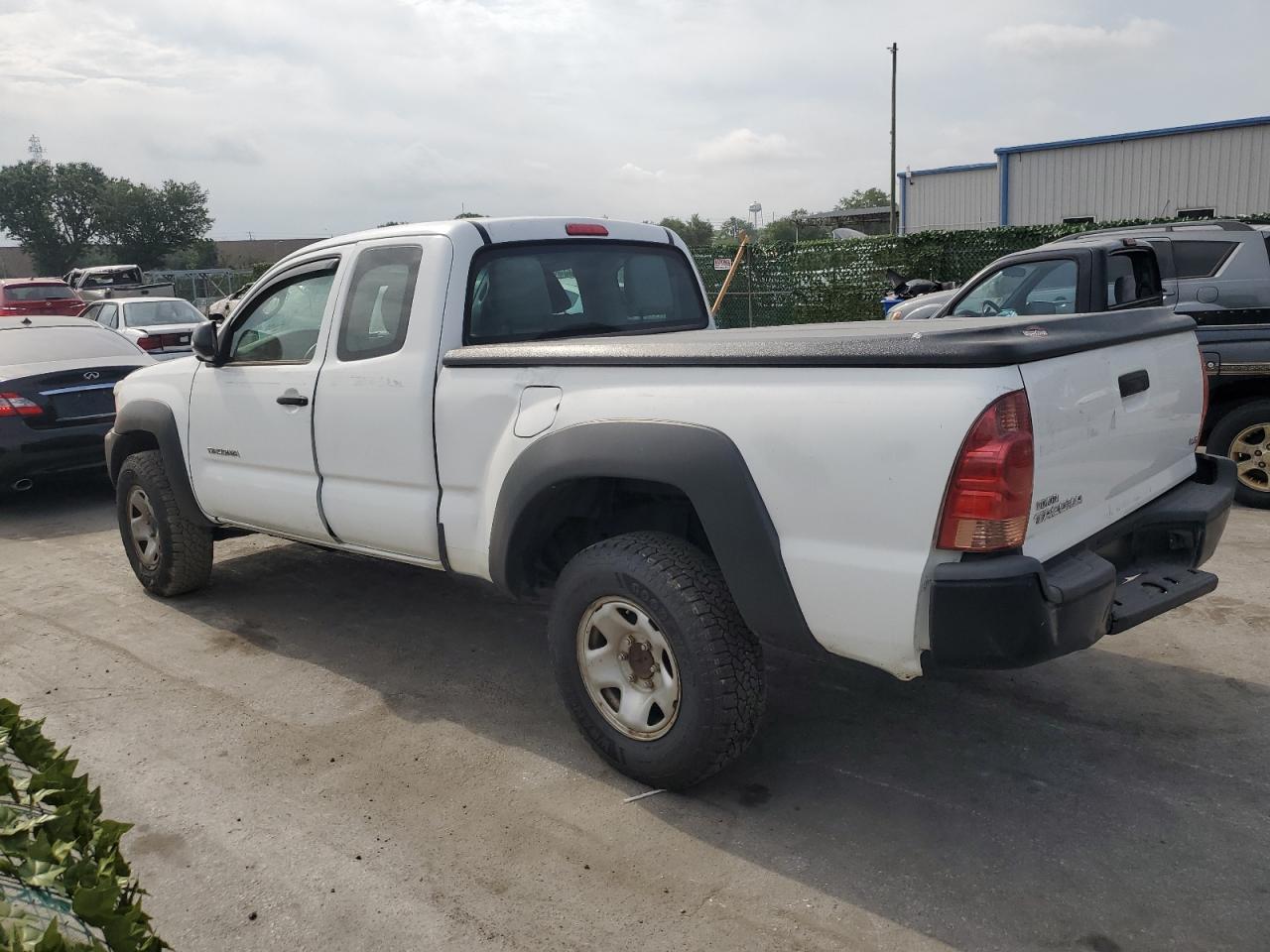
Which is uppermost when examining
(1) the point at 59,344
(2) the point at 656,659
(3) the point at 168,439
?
(1) the point at 59,344

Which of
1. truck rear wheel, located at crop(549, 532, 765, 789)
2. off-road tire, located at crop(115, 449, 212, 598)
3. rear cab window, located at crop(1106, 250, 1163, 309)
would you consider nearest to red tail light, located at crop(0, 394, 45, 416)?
off-road tire, located at crop(115, 449, 212, 598)

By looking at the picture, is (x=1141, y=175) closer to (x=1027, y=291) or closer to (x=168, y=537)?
(x=1027, y=291)

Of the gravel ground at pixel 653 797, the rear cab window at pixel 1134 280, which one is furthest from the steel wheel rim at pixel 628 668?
the rear cab window at pixel 1134 280

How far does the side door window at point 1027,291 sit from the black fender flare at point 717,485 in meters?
4.76

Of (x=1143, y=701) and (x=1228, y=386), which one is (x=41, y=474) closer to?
(x=1143, y=701)

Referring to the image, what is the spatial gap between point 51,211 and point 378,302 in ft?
243

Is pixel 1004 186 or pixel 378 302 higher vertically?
pixel 1004 186

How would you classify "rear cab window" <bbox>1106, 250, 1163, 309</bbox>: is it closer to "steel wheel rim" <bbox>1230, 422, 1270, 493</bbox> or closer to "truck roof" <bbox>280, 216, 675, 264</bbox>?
"steel wheel rim" <bbox>1230, 422, 1270, 493</bbox>

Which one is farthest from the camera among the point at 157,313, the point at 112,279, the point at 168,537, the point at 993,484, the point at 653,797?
the point at 112,279

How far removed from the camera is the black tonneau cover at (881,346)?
2648 millimetres

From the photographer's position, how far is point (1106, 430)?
3.05 metres

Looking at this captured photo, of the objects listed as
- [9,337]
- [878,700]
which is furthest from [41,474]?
[878,700]

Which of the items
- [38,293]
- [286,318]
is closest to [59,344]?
[286,318]

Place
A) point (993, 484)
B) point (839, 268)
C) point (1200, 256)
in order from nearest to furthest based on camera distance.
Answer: point (993, 484) < point (1200, 256) < point (839, 268)
